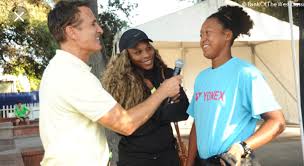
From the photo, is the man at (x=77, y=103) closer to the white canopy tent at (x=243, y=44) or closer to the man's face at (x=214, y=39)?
the man's face at (x=214, y=39)

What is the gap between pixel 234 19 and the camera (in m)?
2.38

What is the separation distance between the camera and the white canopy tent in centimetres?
634

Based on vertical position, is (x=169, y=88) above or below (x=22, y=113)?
above

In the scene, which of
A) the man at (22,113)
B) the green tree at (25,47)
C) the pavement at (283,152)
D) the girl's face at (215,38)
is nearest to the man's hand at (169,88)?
the girl's face at (215,38)

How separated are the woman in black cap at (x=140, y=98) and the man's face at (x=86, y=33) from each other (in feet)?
2.04

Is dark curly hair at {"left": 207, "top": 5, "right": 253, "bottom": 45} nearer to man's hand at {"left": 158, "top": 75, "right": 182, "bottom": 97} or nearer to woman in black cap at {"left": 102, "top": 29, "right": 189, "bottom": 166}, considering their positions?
man's hand at {"left": 158, "top": 75, "right": 182, "bottom": 97}

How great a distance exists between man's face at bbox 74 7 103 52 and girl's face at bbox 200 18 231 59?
630 millimetres

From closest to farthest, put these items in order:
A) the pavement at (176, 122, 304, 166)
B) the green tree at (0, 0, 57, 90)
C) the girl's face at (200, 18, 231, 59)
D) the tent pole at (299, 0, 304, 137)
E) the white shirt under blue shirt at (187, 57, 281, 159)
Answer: the white shirt under blue shirt at (187, 57, 281, 159), the girl's face at (200, 18, 231, 59), the tent pole at (299, 0, 304, 137), the pavement at (176, 122, 304, 166), the green tree at (0, 0, 57, 90)

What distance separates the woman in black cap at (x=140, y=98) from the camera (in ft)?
8.91

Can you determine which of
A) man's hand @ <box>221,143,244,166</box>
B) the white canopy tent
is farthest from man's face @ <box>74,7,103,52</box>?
the white canopy tent

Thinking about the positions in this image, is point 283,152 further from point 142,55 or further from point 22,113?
point 22,113

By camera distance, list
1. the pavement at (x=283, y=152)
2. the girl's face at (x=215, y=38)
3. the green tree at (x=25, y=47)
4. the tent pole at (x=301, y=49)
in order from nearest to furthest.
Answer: the girl's face at (x=215, y=38), the tent pole at (x=301, y=49), the pavement at (x=283, y=152), the green tree at (x=25, y=47)

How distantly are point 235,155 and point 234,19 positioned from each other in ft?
2.77

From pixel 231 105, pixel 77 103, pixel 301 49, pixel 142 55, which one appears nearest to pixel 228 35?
pixel 231 105
